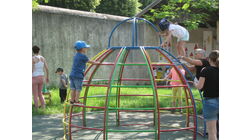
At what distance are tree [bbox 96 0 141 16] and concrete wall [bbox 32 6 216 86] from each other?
38.8 feet

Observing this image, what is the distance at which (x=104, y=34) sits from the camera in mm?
13844

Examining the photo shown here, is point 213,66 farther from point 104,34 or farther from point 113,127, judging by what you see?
point 104,34

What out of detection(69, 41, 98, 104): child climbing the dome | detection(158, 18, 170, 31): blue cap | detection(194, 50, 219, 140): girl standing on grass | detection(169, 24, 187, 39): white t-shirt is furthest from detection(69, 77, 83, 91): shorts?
detection(194, 50, 219, 140): girl standing on grass

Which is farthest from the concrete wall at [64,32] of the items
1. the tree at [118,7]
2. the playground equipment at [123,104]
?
the tree at [118,7]

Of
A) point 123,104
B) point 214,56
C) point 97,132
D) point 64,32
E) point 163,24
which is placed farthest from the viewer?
point 64,32

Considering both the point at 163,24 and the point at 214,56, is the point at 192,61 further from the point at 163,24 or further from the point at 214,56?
the point at 163,24

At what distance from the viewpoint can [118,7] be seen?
1035 inches

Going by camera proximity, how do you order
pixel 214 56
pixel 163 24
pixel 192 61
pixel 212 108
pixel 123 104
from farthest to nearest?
1. pixel 123 104
2. pixel 163 24
3. pixel 192 61
4. pixel 214 56
5. pixel 212 108

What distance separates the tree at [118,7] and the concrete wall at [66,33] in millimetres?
11816

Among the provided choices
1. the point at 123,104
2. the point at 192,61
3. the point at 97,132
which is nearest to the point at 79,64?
the point at 97,132

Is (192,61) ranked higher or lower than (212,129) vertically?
higher

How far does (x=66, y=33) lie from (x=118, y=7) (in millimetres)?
14140

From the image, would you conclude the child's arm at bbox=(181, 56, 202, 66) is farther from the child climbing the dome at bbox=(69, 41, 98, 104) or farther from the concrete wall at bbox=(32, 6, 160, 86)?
the concrete wall at bbox=(32, 6, 160, 86)
